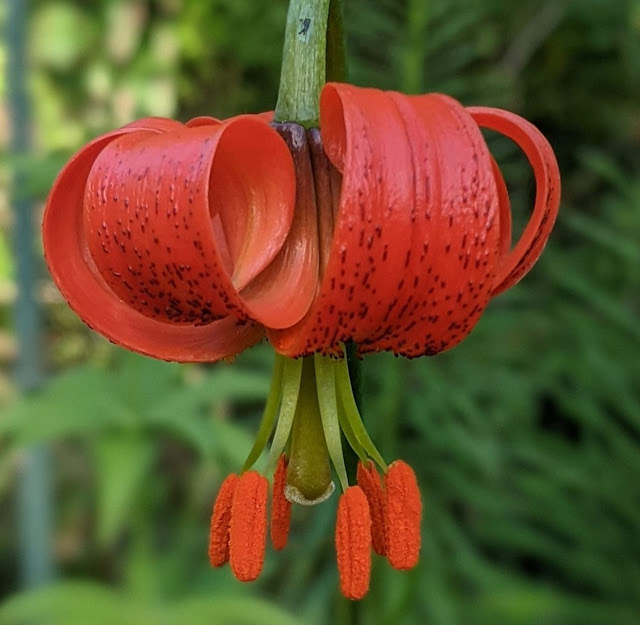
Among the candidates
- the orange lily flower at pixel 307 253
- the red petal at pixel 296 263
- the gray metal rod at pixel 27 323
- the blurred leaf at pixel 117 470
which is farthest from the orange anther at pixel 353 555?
the gray metal rod at pixel 27 323

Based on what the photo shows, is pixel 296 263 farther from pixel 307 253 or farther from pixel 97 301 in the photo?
pixel 97 301

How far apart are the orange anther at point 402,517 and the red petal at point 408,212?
0.45ft

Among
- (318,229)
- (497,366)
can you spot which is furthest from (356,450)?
(497,366)

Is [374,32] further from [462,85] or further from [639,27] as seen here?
[639,27]

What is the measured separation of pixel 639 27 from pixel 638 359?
3.05 feet

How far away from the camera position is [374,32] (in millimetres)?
1329

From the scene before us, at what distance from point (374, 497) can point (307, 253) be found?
0.18m

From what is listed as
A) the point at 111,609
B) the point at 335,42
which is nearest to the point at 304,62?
the point at 335,42

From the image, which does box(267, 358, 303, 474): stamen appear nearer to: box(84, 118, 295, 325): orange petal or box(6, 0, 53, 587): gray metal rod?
box(84, 118, 295, 325): orange petal

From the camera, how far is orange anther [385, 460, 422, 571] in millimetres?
568

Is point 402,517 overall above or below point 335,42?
below

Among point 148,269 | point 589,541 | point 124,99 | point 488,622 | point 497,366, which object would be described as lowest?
point 488,622

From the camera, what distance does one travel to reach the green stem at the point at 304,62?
1.70 ft

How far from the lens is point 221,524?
59cm
